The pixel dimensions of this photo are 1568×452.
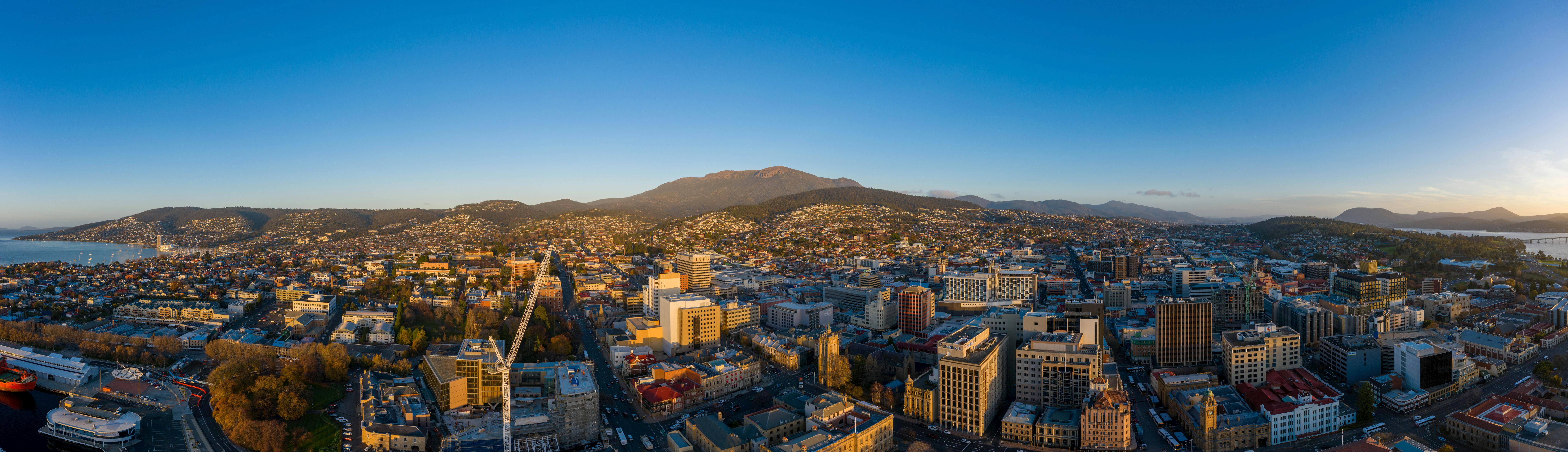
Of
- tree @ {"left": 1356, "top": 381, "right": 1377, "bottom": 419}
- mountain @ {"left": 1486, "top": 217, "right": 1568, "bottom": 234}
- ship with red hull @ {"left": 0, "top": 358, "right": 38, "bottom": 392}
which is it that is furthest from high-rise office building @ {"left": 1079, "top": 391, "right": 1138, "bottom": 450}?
mountain @ {"left": 1486, "top": 217, "right": 1568, "bottom": 234}

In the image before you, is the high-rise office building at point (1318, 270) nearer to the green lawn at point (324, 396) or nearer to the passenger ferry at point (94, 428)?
the green lawn at point (324, 396)

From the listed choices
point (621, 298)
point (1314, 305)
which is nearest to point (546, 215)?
point (621, 298)

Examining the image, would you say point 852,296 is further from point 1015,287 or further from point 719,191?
point 719,191

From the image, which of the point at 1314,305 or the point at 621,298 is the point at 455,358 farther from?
the point at 1314,305

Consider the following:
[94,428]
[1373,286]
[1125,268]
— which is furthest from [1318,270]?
[94,428]

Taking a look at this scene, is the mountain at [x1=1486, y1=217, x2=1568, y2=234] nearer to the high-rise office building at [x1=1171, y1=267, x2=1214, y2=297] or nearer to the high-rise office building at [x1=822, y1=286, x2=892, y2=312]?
the high-rise office building at [x1=1171, y1=267, x2=1214, y2=297]

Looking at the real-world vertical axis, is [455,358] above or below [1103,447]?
above
